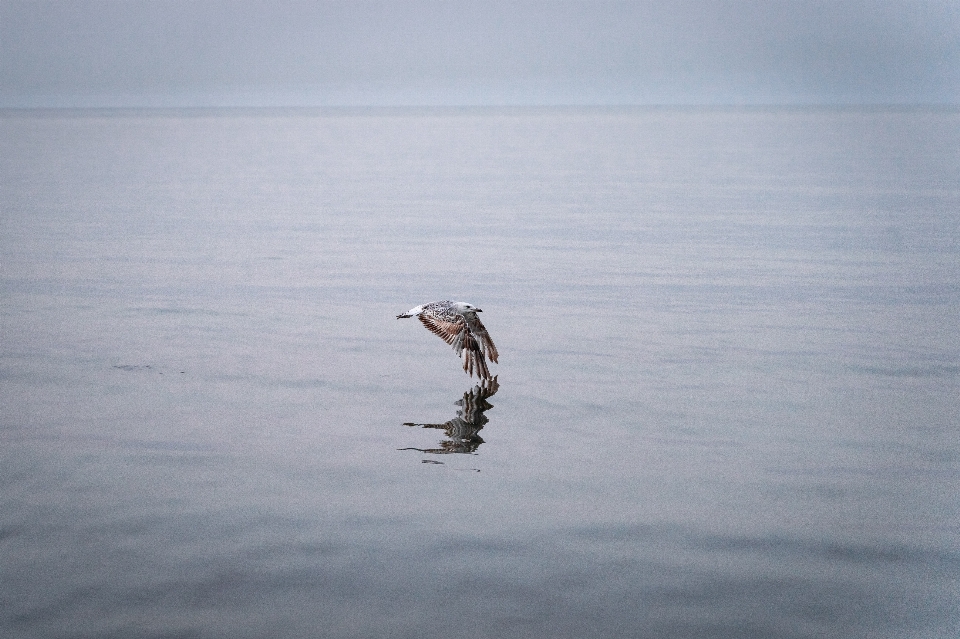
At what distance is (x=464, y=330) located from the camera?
14.6 m

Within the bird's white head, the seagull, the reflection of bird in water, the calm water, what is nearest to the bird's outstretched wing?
the seagull

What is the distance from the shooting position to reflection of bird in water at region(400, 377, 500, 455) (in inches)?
466

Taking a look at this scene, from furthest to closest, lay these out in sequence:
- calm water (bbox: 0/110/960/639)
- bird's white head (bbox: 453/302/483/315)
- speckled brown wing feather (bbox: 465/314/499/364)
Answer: speckled brown wing feather (bbox: 465/314/499/364) → bird's white head (bbox: 453/302/483/315) → calm water (bbox: 0/110/960/639)

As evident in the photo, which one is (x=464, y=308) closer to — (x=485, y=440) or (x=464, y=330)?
(x=464, y=330)

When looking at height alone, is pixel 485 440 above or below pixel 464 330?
A: below

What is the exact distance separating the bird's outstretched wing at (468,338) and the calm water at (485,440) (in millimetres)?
396

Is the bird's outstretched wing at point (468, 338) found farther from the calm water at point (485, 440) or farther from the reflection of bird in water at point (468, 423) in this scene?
the calm water at point (485, 440)

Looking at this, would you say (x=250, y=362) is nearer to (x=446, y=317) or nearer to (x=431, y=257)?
(x=446, y=317)

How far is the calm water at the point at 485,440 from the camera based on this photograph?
856 cm

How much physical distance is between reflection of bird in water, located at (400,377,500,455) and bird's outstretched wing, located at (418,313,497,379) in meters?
0.29

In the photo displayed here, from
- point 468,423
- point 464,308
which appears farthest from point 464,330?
point 468,423

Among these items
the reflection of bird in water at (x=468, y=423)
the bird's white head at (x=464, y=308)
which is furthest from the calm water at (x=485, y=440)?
the bird's white head at (x=464, y=308)

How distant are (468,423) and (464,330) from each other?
224cm

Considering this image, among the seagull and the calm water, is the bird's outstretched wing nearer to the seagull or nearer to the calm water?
the seagull
